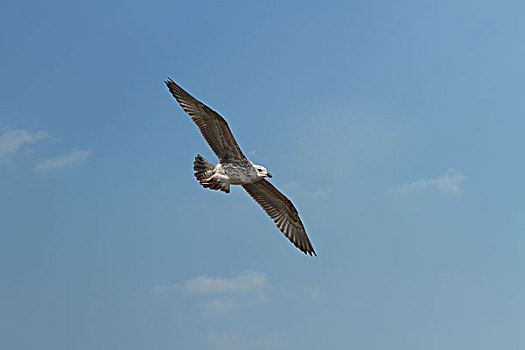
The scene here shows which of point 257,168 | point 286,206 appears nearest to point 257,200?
point 286,206

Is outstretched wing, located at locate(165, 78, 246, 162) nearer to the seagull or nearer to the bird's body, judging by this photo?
the seagull

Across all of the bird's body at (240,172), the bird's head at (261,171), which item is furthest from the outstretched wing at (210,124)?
the bird's head at (261,171)

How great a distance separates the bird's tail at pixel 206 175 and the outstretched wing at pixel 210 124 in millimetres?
433

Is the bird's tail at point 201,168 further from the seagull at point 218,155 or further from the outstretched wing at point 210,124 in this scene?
the outstretched wing at point 210,124

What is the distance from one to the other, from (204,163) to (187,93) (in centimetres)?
187

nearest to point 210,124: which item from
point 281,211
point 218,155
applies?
point 218,155

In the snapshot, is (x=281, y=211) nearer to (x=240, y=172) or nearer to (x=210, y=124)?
(x=240, y=172)

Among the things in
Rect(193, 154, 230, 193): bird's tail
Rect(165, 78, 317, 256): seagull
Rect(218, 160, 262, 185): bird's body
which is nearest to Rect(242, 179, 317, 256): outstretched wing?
Rect(165, 78, 317, 256): seagull

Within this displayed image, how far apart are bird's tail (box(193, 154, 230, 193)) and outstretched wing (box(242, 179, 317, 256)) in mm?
2010

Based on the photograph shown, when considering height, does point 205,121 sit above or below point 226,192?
above

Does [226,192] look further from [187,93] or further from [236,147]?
[187,93]

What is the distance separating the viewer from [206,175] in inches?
655

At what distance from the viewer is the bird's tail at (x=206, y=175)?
16.5m

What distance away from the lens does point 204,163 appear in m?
16.7
